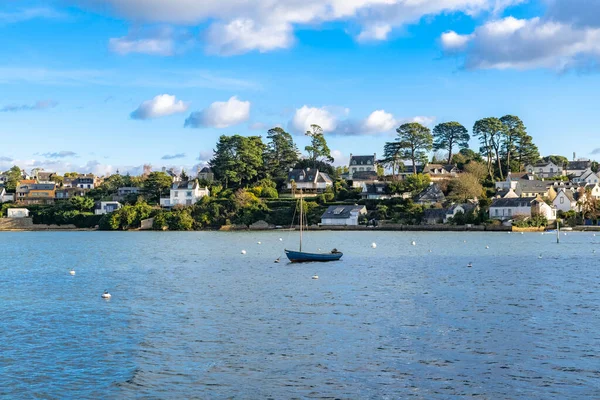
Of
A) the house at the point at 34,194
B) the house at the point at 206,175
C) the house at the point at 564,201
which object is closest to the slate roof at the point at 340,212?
the house at the point at 564,201

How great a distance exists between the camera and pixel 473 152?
141750 mm

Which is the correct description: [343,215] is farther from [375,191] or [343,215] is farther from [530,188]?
[530,188]

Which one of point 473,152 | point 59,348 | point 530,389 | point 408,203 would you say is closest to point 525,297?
point 530,389

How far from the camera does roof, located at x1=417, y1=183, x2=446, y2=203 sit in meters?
104

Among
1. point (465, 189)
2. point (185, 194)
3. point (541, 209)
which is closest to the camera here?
point (541, 209)

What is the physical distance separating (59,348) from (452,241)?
5686 centimetres

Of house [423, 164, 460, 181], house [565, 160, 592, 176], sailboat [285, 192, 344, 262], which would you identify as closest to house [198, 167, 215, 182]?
house [423, 164, 460, 181]

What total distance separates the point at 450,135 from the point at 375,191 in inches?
1116

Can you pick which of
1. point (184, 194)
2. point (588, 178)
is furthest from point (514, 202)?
point (184, 194)

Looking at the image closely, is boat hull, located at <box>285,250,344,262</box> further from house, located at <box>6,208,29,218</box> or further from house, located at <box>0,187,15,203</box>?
house, located at <box>0,187,15,203</box>

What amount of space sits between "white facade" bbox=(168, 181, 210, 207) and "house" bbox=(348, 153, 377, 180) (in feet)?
118

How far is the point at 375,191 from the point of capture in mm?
113438

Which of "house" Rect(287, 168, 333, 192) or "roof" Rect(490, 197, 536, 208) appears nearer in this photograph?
"roof" Rect(490, 197, 536, 208)

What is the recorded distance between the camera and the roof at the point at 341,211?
10350cm
